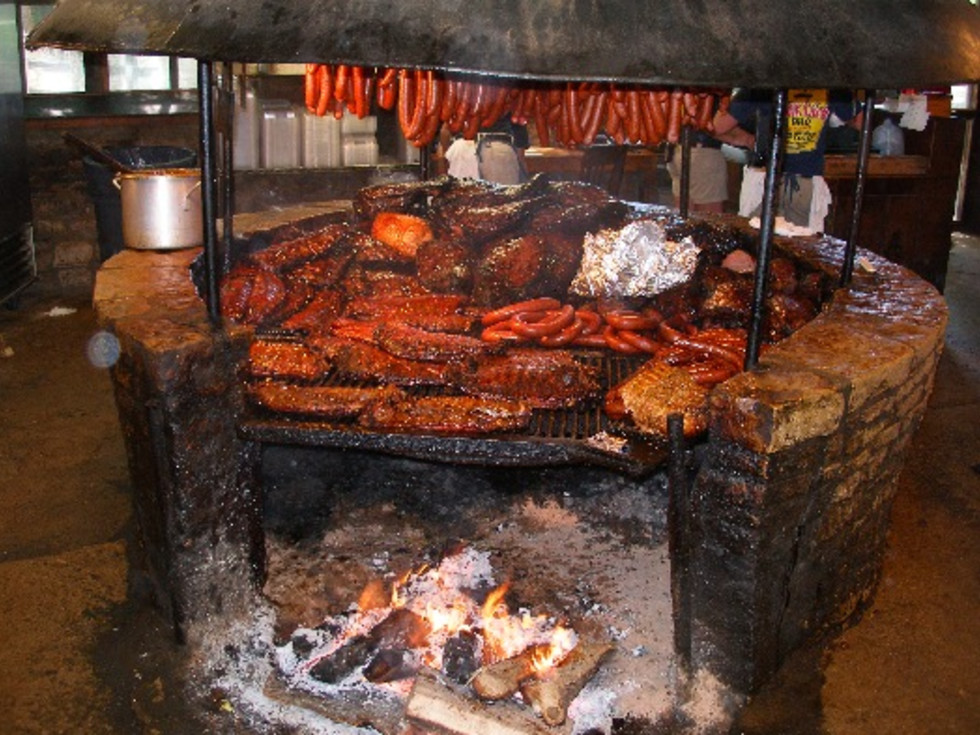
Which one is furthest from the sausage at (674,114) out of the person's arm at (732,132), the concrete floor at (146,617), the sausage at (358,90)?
the person's arm at (732,132)

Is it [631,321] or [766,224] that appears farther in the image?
[631,321]

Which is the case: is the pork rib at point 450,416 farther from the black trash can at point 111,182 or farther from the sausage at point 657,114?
the black trash can at point 111,182

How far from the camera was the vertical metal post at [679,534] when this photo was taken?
3.56 m

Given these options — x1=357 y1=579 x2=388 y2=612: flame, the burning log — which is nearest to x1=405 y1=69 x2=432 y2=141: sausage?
x1=357 y1=579 x2=388 y2=612: flame

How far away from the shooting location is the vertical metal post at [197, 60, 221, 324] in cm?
365

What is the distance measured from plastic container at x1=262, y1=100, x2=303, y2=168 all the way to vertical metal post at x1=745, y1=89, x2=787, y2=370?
7.72 m

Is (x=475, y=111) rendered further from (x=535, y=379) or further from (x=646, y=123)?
(x=535, y=379)

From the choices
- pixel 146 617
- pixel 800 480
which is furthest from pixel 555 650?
pixel 146 617

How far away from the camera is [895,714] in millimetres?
3893

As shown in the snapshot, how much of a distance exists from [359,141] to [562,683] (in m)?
8.26

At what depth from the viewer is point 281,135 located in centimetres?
1029

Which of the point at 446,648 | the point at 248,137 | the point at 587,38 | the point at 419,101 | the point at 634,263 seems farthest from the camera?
the point at 248,137

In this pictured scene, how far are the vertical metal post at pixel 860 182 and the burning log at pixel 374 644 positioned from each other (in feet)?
9.22

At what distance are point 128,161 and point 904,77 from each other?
7803mm
